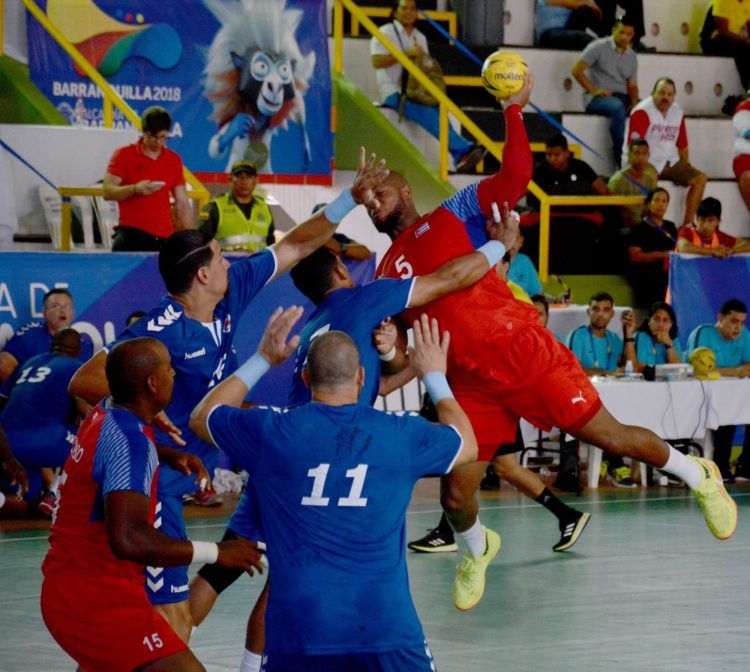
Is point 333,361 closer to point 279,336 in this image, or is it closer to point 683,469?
point 279,336

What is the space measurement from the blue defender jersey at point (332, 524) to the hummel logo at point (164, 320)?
1340mm

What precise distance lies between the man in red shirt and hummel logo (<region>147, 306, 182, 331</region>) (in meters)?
1.42

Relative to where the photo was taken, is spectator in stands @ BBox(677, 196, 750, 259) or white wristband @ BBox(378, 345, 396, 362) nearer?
white wristband @ BBox(378, 345, 396, 362)

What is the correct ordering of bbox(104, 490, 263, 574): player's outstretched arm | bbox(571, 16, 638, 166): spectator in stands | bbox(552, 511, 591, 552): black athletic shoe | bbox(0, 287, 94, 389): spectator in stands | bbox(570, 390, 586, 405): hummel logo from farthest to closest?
1. bbox(571, 16, 638, 166): spectator in stands
2. bbox(0, 287, 94, 389): spectator in stands
3. bbox(552, 511, 591, 552): black athletic shoe
4. bbox(570, 390, 586, 405): hummel logo
5. bbox(104, 490, 263, 574): player's outstretched arm

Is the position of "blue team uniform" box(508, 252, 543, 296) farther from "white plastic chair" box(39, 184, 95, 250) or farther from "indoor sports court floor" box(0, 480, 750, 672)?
"white plastic chair" box(39, 184, 95, 250)

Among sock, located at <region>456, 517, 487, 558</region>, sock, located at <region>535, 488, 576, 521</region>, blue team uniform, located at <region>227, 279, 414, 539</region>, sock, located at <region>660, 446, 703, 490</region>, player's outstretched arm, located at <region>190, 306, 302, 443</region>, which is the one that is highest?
player's outstretched arm, located at <region>190, 306, 302, 443</region>

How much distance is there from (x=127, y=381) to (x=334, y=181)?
12157 mm

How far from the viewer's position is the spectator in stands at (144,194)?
Result: 512 inches

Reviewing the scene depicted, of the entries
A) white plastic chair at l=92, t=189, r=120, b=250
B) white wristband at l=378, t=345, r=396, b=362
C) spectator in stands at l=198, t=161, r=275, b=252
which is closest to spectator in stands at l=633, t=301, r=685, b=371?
spectator in stands at l=198, t=161, r=275, b=252

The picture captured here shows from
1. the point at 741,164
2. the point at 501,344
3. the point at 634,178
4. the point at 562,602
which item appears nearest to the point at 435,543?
the point at 562,602

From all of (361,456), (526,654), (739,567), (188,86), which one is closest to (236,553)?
(361,456)

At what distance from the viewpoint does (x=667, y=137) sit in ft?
58.2

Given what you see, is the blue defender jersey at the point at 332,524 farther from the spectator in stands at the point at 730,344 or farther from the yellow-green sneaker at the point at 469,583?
the spectator in stands at the point at 730,344

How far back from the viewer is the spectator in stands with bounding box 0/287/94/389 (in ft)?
39.1
